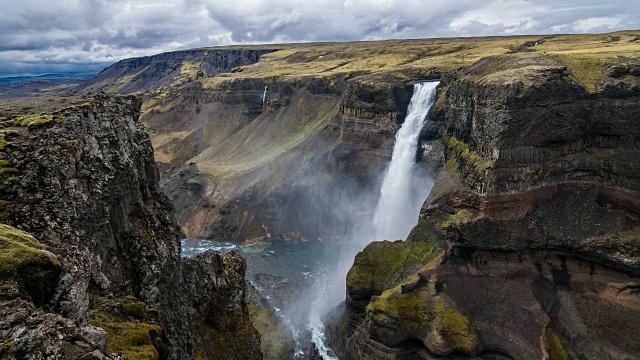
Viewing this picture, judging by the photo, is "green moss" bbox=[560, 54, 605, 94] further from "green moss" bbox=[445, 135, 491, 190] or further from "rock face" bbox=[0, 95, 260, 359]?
"rock face" bbox=[0, 95, 260, 359]

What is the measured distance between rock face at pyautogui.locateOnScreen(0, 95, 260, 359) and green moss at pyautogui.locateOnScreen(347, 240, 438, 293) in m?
23.6

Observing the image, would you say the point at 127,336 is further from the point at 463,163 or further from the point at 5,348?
the point at 463,163

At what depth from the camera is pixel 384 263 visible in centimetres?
4931

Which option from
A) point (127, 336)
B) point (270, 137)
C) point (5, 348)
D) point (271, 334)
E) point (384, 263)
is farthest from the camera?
point (270, 137)

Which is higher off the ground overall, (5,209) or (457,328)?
(5,209)

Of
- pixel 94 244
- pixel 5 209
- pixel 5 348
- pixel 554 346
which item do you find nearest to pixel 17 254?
pixel 5 348

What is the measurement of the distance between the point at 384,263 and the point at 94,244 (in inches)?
1455

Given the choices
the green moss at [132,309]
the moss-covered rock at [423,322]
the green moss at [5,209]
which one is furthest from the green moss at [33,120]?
the moss-covered rock at [423,322]

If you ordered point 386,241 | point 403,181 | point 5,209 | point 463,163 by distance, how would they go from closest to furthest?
point 5,209 < point 463,163 < point 386,241 < point 403,181

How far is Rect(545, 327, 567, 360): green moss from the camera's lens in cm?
3559

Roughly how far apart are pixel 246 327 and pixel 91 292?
15.3 m

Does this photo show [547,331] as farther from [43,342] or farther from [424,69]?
[424,69]

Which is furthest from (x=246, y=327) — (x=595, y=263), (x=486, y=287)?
(x=595, y=263)

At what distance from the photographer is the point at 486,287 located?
4059 cm
